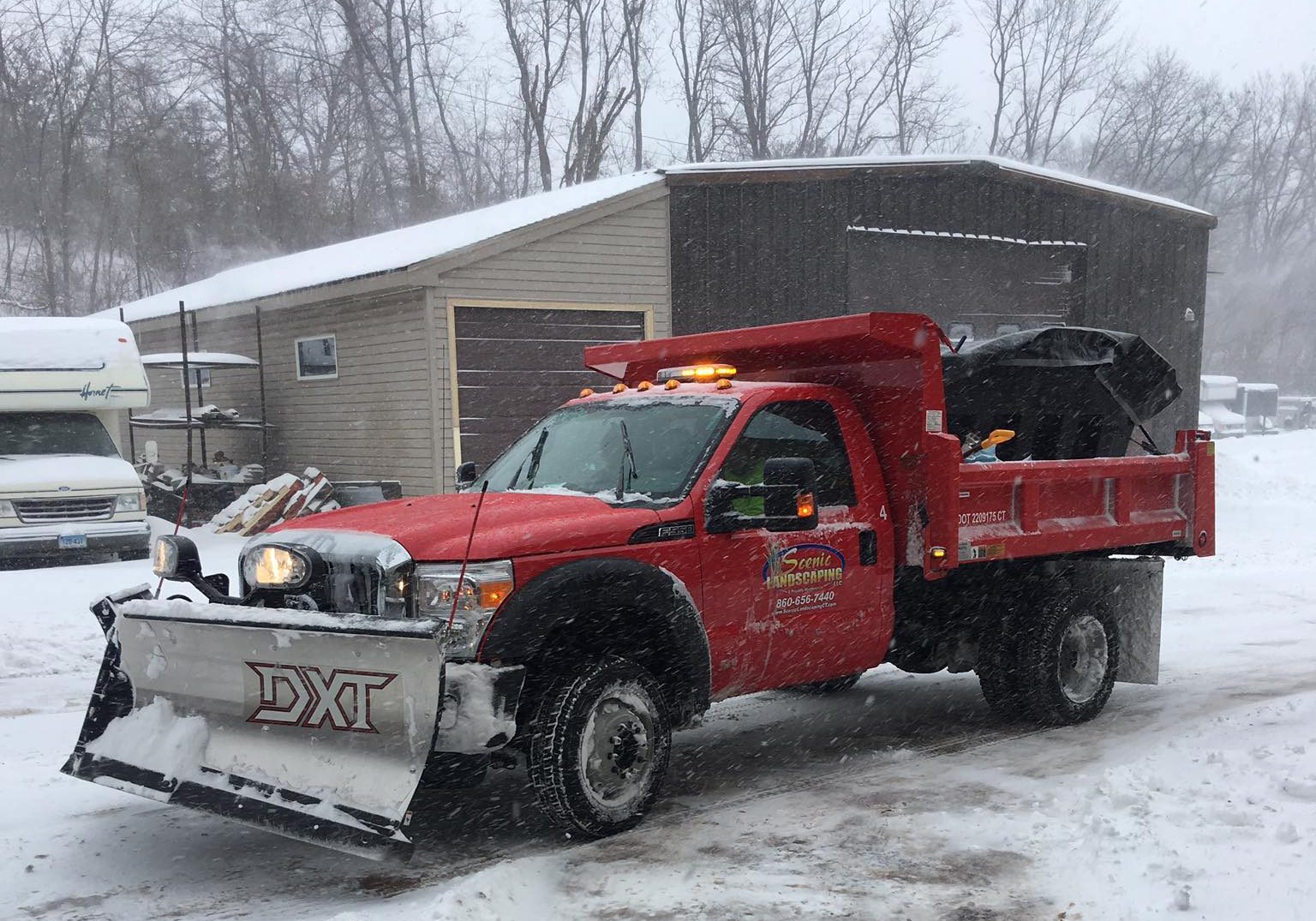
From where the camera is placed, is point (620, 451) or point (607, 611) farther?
point (620, 451)

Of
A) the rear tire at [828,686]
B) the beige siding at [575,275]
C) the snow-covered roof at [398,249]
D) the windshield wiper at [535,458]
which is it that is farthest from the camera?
the snow-covered roof at [398,249]

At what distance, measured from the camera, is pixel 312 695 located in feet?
15.4

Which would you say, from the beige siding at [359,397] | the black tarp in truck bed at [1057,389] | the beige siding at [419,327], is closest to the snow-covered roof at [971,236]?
the beige siding at [419,327]

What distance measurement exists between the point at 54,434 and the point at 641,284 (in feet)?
25.0

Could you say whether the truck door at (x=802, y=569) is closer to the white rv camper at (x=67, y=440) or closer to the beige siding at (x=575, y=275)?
the beige siding at (x=575, y=275)

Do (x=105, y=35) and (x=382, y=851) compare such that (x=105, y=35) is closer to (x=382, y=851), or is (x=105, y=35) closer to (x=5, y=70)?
(x=5, y=70)

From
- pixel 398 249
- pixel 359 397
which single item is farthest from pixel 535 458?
pixel 398 249

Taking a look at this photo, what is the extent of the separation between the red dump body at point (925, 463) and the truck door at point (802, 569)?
33 centimetres

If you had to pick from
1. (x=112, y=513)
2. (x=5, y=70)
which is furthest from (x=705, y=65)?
(x=112, y=513)

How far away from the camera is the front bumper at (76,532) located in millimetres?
13234

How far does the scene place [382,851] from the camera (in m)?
4.30

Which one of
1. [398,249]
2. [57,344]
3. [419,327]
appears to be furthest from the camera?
[398,249]

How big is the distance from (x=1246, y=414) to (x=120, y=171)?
40463mm

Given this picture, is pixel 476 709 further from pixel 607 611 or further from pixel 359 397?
pixel 359 397
